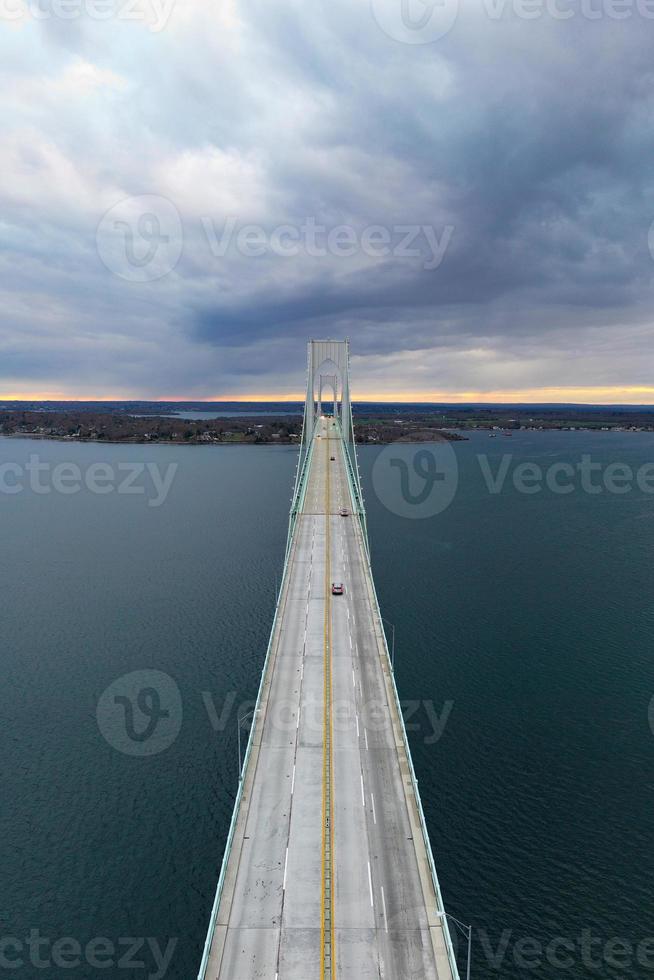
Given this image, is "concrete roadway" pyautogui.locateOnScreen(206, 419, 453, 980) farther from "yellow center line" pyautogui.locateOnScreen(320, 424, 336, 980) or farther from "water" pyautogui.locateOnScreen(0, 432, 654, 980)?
"water" pyautogui.locateOnScreen(0, 432, 654, 980)

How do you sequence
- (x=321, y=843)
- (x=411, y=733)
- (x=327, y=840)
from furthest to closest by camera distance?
(x=411, y=733) < (x=327, y=840) < (x=321, y=843)

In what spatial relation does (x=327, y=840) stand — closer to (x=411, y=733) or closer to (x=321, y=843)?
(x=321, y=843)

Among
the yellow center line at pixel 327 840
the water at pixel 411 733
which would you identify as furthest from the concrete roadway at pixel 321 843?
the water at pixel 411 733

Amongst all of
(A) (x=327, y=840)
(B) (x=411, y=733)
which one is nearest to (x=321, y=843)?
(A) (x=327, y=840)

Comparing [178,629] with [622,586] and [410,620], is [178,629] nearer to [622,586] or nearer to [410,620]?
[410,620]

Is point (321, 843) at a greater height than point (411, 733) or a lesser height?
greater

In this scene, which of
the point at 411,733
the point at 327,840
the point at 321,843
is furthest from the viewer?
the point at 411,733
